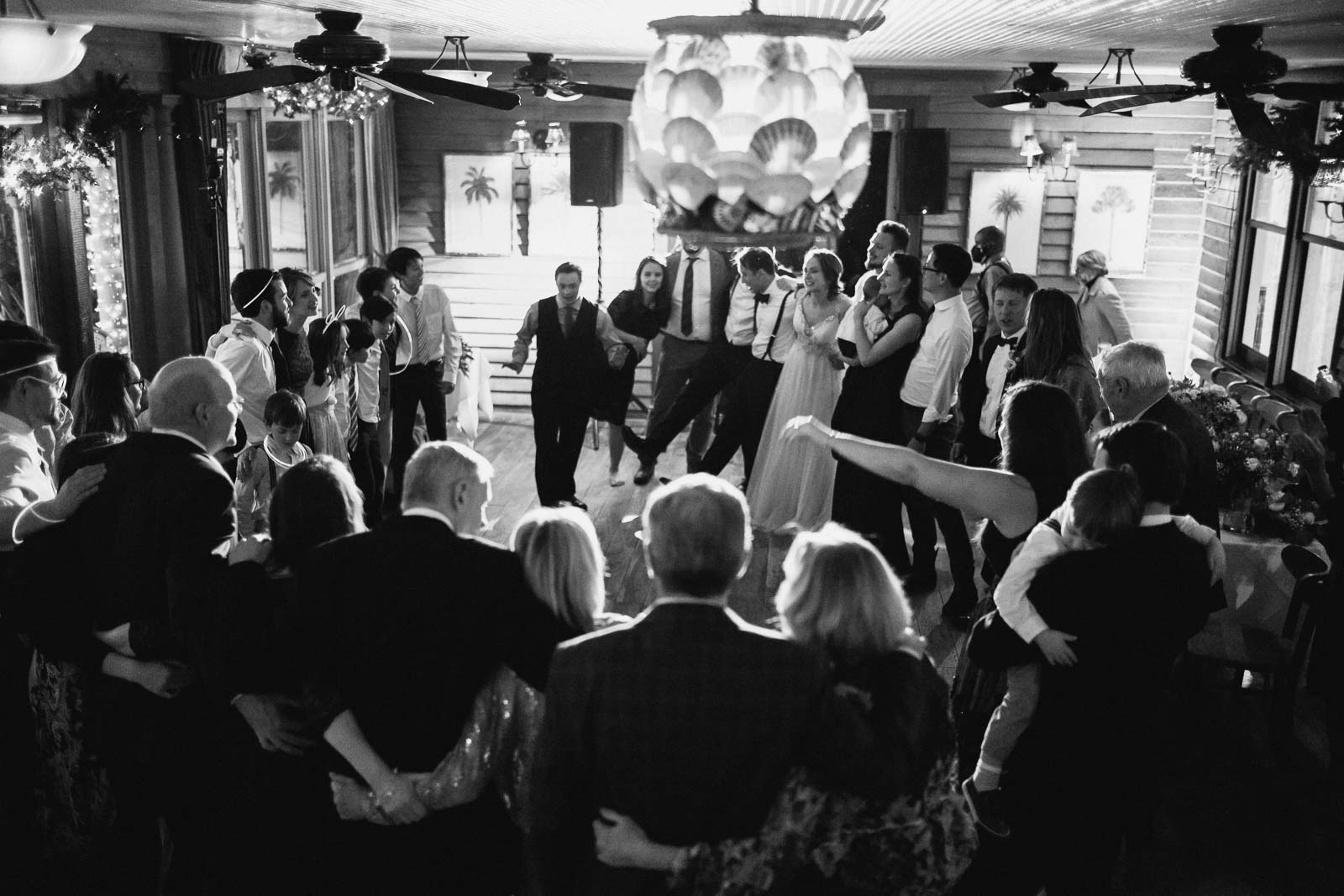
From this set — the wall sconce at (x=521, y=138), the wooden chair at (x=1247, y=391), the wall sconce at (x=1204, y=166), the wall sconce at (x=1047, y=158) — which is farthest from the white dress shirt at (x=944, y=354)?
the wall sconce at (x=521, y=138)

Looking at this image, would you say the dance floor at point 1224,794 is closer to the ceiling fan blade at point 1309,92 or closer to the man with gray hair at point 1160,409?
the man with gray hair at point 1160,409

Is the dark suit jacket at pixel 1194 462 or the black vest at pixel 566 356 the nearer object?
the dark suit jacket at pixel 1194 462

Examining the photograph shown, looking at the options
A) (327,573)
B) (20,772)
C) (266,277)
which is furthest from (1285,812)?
(266,277)

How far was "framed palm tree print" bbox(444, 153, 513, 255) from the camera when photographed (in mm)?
9828

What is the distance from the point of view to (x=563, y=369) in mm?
6227

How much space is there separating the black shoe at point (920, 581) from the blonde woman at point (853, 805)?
3428mm

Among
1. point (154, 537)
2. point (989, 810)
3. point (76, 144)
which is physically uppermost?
point (76, 144)

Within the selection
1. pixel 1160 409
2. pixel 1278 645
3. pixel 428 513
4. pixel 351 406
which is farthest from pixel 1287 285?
pixel 428 513

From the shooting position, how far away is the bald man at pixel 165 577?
2557 mm

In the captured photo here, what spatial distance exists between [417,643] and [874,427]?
3589 millimetres

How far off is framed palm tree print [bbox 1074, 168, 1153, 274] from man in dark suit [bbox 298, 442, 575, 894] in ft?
27.6

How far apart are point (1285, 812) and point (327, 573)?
9.89ft

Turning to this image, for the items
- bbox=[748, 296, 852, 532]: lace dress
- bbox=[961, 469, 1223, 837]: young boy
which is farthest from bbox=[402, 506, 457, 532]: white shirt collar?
bbox=[748, 296, 852, 532]: lace dress

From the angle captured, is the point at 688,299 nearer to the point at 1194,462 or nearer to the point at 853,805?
the point at 1194,462
